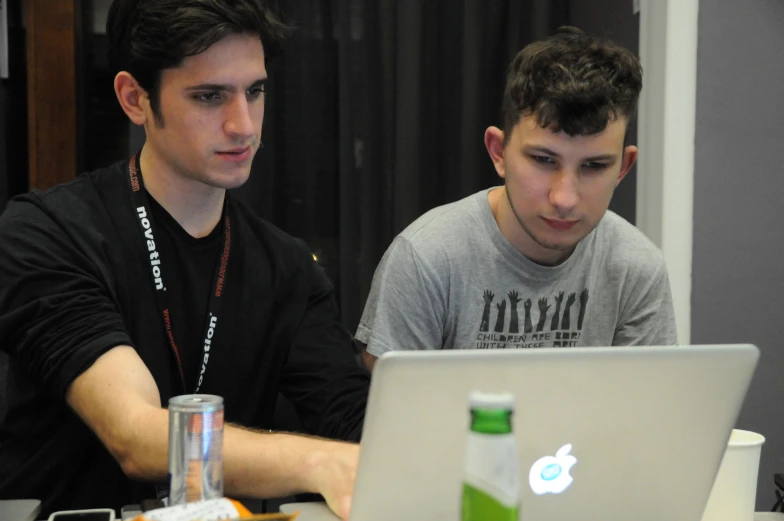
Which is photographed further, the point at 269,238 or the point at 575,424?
the point at 269,238

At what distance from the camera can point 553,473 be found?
837 mm

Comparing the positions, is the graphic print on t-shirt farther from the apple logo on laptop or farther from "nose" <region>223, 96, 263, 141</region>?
the apple logo on laptop

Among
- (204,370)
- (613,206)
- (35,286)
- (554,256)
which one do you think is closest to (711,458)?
(554,256)

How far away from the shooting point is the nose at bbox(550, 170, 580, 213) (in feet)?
4.64

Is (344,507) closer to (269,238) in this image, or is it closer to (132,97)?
(269,238)

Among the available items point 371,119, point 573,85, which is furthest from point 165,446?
point 371,119

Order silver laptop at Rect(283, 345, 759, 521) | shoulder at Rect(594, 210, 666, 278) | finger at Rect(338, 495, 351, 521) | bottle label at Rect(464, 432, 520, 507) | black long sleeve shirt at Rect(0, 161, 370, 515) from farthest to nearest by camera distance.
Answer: shoulder at Rect(594, 210, 666, 278)
black long sleeve shirt at Rect(0, 161, 370, 515)
finger at Rect(338, 495, 351, 521)
silver laptop at Rect(283, 345, 759, 521)
bottle label at Rect(464, 432, 520, 507)

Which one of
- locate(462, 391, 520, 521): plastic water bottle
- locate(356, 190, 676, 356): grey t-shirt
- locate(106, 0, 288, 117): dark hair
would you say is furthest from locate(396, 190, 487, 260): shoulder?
locate(462, 391, 520, 521): plastic water bottle

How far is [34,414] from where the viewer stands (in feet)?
Answer: 4.75

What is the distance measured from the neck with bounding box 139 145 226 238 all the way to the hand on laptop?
2.11 ft

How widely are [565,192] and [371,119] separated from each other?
135 cm

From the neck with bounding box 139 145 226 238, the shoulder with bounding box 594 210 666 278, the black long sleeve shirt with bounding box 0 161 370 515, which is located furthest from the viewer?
the shoulder with bounding box 594 210 666 278

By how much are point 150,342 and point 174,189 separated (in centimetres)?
28

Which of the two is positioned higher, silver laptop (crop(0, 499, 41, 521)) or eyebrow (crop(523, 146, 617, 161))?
eyebrow (crop(523, 146, 617, 161))
